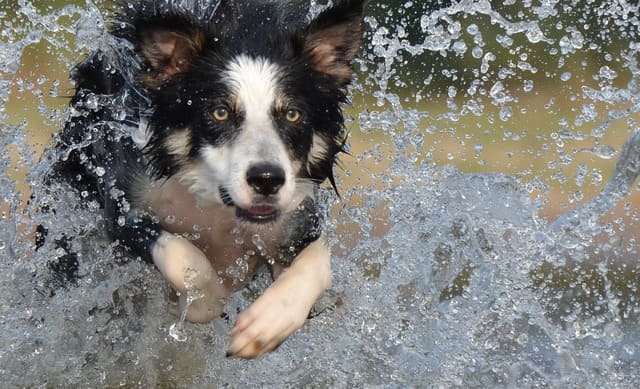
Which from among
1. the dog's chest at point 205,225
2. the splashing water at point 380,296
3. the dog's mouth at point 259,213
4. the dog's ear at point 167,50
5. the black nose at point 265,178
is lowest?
the splashing water at point 380,296

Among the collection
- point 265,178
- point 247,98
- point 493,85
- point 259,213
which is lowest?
point 493,85

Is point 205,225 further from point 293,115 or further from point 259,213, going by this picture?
point 293,115

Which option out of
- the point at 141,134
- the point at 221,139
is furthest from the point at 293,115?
the point at 141,134

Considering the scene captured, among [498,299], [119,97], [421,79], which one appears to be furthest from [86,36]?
[421,79]

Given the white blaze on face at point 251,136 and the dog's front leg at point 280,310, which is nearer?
the dog's front leg at point 280,310

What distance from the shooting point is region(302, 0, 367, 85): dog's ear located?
4066 millimetres

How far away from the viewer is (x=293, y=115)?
3.96 meters

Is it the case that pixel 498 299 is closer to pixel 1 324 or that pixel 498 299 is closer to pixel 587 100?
pixel 1 324

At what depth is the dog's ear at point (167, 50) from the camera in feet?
13.0

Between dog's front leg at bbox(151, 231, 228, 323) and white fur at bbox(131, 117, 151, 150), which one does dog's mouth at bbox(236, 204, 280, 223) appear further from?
white fur at bbox(131, 117, 151, 150)

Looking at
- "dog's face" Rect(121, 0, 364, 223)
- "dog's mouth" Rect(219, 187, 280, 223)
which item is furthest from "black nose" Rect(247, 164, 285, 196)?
"dog's mouth" Rect(219, 187, 280, 223)

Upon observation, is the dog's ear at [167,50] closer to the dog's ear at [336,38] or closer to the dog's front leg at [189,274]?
the dog's ear at [336,38]

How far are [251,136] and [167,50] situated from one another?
568 mm

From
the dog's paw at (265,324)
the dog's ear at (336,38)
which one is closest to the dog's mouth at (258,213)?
the dog's paw at (265,324)
